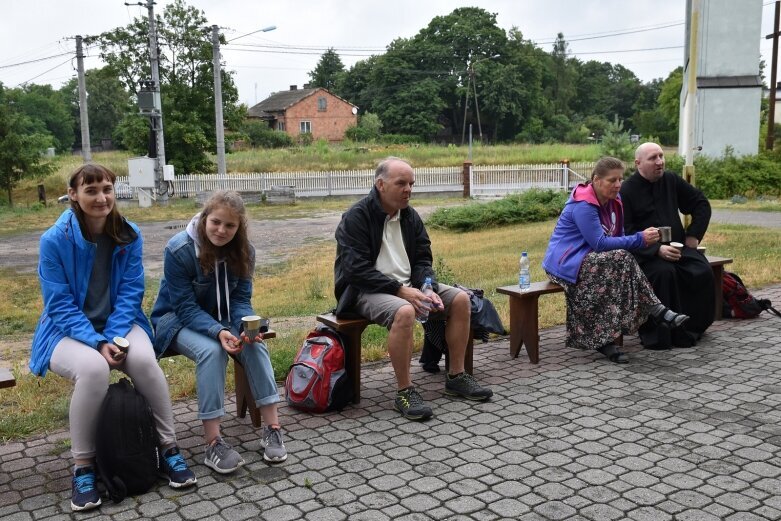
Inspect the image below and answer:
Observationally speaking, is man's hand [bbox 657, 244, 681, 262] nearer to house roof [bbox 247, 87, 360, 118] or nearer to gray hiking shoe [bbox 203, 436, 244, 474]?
gray hiking shoe [bbox 203, 436, 244, 474]

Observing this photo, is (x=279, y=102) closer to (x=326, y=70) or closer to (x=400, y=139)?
(x=400, y=139)

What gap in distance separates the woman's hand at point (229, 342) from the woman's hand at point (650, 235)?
3457mm

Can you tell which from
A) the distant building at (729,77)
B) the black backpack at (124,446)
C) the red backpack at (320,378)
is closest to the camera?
the black backpack at (124,446)

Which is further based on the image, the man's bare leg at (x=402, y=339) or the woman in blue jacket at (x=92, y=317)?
the man's bare leg at (x=402, y=339)

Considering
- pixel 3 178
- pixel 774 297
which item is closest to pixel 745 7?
pixel 774 297

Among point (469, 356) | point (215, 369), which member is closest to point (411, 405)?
point (469, 356)

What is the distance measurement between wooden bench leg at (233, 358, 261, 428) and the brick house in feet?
237

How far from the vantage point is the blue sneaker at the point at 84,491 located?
3607 mm

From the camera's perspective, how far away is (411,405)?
4.88 meters

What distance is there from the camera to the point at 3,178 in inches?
1224

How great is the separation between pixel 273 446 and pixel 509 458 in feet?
4.12

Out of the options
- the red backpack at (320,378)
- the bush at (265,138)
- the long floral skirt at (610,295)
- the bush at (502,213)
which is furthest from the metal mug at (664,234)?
the bush at (265,138)

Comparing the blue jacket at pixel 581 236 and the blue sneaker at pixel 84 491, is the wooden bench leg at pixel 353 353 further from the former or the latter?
the blue jacket at pixel 581 236

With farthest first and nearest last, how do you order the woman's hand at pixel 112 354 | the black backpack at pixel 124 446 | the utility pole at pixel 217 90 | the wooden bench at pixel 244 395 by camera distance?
the utility pole at pixel 217 90 → the wooden bench at pixel 244 395 → the woman's hand at pixel 112 354 → the black backpack at pixel 124 446
